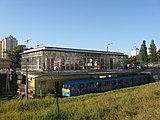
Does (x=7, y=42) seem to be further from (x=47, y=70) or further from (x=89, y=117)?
(x=89, y=117)

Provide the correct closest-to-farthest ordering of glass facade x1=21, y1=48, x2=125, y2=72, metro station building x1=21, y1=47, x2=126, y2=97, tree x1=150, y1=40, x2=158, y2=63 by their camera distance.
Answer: metro station building x1=21, y1=47, x2=126, y2=97 < glass facade x1=21, y1=48, x2=125, y2=72 < tree x1=150, y1=40, x2=158, y2=63

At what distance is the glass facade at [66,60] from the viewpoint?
2398 centimetres

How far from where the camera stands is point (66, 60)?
25.6 metres

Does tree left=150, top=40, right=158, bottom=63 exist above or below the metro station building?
above

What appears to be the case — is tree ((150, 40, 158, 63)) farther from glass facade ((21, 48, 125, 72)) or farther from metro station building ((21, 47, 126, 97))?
metro station building ((21, 47, 126, 97))

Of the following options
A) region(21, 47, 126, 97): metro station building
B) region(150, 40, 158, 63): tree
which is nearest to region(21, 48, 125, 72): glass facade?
region(21, 47, 126, 97): metro station building

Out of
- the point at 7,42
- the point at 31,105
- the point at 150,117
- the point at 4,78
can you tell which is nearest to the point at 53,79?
the point at 31,105

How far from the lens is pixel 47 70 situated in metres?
23.4

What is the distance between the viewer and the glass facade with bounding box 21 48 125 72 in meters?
24.0

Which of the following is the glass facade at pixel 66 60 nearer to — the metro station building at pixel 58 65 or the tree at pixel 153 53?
the metro station building at pixel 58 65

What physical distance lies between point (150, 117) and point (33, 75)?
562 inches

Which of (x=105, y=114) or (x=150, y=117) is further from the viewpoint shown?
(x=105, y=114)

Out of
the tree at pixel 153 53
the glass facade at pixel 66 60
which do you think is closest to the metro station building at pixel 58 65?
the glass facade at pixel 66 60

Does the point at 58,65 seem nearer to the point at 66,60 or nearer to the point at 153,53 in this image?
the point at 66,60
